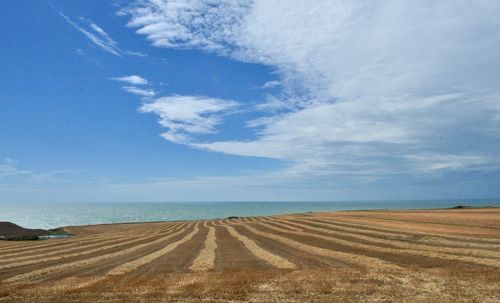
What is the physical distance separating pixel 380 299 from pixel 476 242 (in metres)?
23.1

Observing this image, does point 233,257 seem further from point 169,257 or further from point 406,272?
point 406,272

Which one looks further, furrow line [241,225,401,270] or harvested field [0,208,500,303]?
furrow line [241,225,401,270]

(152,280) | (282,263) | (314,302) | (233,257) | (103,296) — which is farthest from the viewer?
(233,257)

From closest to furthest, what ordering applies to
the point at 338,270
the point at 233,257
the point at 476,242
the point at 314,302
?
the point at 314,302, the point at 338,270, the point at 233,257, the point at 476,242

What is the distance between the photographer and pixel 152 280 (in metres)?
20.6

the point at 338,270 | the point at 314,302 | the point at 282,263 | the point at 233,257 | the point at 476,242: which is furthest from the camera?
the point at 476,242

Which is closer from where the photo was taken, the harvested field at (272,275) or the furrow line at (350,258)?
the harvested field at (272,275)

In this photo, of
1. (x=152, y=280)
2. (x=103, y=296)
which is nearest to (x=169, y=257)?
(x=152, y=280)

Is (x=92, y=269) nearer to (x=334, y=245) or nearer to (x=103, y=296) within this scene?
(x=103, y=296)

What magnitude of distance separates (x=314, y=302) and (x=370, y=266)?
909 centimetres

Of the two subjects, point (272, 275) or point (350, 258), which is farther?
point (350, 258)

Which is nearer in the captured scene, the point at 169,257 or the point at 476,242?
the point at 169,257

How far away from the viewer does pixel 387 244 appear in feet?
115

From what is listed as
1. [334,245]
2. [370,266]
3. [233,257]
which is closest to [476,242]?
[334,245]
